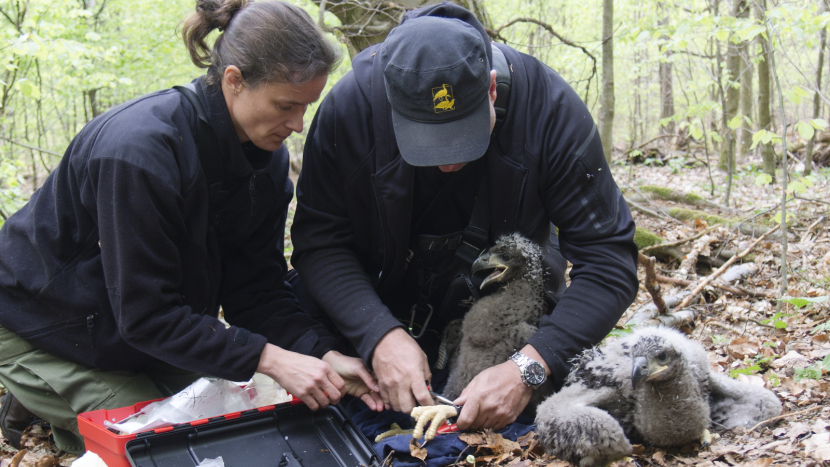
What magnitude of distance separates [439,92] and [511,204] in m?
0.87

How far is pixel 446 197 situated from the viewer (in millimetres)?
3336

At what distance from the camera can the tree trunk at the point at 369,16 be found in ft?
18.2

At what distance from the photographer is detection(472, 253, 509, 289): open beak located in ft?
10.5

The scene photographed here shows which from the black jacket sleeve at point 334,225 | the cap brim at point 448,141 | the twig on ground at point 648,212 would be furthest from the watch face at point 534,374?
the twig on ground at point 648,212

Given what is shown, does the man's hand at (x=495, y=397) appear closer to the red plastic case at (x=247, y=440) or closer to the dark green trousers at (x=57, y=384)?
the red plastic case at (x=247, y=440)

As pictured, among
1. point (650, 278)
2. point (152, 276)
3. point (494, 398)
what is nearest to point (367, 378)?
point (494, 398)

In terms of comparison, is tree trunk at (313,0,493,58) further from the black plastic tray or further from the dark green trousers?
the black plastic tray

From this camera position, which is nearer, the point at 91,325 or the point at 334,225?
the point at 91,325

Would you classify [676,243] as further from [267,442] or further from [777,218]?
[267,442]

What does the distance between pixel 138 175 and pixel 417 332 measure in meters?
1.99

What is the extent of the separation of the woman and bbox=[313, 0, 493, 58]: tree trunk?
2668mm

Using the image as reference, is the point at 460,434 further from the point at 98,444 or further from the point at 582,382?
the point at 98,444

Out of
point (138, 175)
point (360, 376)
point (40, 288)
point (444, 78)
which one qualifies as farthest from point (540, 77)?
point (40, 288)

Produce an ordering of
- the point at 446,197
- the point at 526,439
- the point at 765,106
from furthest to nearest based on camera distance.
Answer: the point at 765,106 < the point at 446,197 < the point at 526,439
